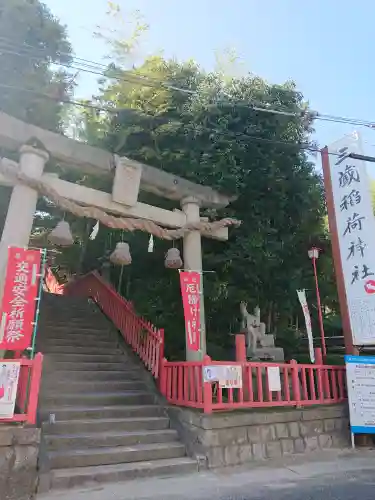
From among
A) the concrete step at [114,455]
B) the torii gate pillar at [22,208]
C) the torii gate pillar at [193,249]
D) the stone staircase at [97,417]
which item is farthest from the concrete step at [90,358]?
the concrete step at [114,455]

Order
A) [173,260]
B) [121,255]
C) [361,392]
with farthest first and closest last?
[173,260]
[121,255]
[361,392]

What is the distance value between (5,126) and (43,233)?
6.04m

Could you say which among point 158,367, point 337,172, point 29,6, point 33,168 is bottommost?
point 158,367

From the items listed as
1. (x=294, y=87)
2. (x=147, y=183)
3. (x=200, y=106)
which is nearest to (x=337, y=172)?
(x=294, y=87)

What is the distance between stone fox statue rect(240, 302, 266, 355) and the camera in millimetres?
7773

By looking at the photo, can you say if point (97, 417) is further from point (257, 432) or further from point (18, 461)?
point (257, 432)

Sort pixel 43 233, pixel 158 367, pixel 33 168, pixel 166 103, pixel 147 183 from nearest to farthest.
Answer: pixel 33 168
pixel 158 367
pixel 147 183
pixel 166 103
pixel 43 233

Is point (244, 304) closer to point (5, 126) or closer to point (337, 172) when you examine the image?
point (337, 172)

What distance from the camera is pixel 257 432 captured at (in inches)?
220

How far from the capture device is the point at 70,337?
26.9 ft

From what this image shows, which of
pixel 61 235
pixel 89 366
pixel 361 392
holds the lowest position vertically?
pixel 361 392

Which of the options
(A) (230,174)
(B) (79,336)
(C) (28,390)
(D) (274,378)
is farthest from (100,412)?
(A) (230,174)

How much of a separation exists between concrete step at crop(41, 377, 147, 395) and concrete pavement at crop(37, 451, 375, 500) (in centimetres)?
224

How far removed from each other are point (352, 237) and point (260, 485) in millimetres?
5007
